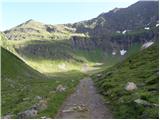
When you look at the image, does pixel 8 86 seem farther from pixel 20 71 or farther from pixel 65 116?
pixel 65 116

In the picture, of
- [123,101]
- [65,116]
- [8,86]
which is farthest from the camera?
[8,86]

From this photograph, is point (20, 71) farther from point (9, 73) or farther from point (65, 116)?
point (65, 116)

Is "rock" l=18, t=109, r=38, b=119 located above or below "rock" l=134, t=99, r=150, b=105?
below

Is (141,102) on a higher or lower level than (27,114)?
higher

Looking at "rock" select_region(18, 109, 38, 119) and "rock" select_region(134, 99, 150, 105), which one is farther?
"rock" select_region(18, 109, 38, 119)

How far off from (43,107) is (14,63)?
418ft

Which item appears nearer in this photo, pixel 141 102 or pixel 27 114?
pixel 141 102

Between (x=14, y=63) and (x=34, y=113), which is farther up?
(x=14, y=63)

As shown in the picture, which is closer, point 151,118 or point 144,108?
point 151,118

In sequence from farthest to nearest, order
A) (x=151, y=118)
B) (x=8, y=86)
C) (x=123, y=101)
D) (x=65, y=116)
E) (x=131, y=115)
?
(x=8, y=86) → (x=123, y=101) → (x=65, y=116) → (x=131, y=115) → (x=151, y=118)

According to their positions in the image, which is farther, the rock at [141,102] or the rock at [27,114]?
the rock at [27,114]

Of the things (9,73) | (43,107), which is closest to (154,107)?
(43,107)

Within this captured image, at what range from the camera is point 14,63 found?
173 m

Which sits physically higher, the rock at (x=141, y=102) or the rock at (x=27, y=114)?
the rock at (x=141, y=102)
